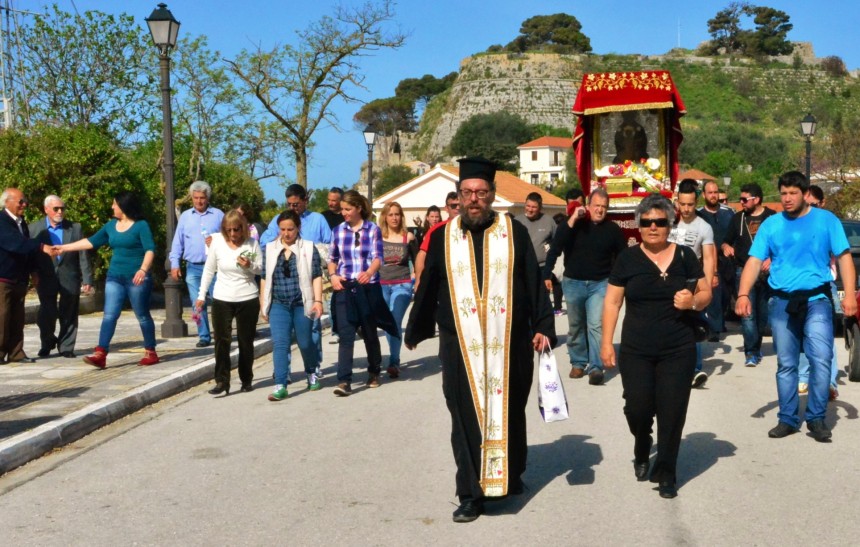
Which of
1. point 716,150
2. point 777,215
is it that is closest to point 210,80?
point 777,215

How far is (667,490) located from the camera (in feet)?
19.1

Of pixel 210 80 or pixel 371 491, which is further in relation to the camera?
pixel 210 80

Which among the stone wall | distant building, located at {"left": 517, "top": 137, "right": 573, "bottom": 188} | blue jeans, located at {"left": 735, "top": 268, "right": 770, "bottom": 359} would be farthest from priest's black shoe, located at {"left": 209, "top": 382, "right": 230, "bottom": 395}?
the stone wall

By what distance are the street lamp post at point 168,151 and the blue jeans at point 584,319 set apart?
5632 millimetres

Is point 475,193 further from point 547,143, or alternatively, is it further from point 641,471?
point 547,143

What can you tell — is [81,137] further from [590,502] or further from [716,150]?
[716,150]

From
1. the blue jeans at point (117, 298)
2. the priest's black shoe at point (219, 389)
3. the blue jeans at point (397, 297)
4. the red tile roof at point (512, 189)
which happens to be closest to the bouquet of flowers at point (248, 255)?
the priest's black shoe at point (219, 389)

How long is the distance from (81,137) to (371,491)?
12797mm

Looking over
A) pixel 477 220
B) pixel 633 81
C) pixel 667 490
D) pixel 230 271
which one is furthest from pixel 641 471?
pixel 633 81

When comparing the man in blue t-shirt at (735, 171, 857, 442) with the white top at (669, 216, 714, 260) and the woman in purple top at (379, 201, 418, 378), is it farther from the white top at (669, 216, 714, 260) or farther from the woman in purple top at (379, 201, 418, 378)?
the woman in purple top at (379, 201, 418, 378)

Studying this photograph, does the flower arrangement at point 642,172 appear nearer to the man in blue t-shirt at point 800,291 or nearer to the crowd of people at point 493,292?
the crowd of people at point 493,292

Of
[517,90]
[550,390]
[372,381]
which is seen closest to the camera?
[550,390]

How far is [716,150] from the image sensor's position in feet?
352

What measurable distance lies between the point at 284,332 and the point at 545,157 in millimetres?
113598
